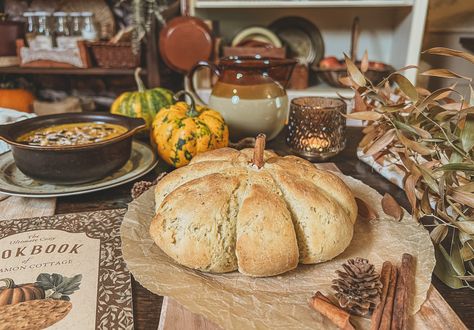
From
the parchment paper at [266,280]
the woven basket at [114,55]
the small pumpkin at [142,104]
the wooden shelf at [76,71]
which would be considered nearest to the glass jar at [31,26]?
the wooden shelf at [76,71]

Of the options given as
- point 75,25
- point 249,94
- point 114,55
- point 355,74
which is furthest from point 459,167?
point 75,25

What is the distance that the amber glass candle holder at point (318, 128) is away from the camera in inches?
41.1

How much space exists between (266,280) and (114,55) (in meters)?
2.02

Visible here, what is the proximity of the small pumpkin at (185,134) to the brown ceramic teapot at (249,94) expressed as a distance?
94 millimetres

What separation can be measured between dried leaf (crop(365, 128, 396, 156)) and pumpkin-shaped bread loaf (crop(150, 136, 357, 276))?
4.3 inches

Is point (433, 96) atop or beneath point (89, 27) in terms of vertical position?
beneath

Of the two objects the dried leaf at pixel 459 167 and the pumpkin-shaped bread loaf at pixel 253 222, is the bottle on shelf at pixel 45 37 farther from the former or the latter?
the dried leaf at pixel 459 167

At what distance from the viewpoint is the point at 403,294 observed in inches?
20.6

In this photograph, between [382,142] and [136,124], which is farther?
[136,124]

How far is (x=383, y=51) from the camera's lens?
2.56 metres

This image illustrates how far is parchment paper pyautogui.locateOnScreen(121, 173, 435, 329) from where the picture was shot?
0.51m

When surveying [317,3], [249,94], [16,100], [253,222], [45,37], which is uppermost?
[317,3]

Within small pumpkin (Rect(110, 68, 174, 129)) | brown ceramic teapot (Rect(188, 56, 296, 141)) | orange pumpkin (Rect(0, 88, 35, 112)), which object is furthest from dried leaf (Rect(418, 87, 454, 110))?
orange pumpkin (Rect(0, 88, 35, 112))

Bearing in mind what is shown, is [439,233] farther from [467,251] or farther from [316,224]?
[316,224]
